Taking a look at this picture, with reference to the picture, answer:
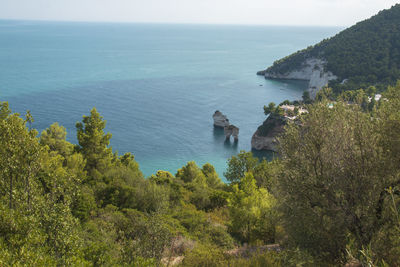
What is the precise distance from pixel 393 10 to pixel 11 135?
129845 mm

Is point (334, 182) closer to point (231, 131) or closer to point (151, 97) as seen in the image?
point (231, 131)

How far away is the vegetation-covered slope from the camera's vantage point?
300 ft

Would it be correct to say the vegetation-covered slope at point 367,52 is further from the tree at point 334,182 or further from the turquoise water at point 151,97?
the tree at point 334,182

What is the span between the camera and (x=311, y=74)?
125062mm

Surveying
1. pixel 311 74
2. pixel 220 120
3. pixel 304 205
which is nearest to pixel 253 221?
pixel 304 205

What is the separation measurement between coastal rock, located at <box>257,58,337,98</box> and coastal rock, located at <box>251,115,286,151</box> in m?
34.3

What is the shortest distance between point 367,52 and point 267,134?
56.4 metres

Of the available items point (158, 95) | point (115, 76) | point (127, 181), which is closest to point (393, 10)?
point (158, 95)

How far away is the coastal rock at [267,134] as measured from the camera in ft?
224

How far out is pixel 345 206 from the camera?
12.6 metres

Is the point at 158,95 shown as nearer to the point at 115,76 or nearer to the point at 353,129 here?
the point at 115,76

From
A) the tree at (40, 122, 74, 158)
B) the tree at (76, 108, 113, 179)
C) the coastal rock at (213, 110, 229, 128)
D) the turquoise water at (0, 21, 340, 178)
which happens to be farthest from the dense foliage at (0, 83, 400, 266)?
the coastal rock at (213, 110, 229, 128)

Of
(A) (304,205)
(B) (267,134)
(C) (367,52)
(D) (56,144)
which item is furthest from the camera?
(C) (367,52)

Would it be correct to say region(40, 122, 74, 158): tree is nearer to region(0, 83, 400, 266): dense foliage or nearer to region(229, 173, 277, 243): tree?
region(229, 173, 277, 243): tree
